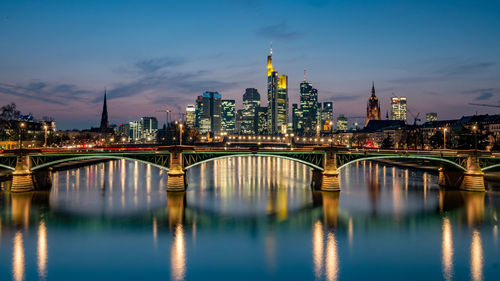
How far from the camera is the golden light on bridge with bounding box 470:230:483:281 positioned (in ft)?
119

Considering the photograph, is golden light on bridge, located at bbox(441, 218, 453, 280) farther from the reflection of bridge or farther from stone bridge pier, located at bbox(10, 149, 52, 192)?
stone bridge pier, located at bbox(10, 149, 52, 192)

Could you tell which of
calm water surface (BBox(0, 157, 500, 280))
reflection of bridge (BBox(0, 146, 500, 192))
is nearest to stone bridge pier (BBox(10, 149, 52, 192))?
reflection of bridge (BBox(0, 146, 500, 192))

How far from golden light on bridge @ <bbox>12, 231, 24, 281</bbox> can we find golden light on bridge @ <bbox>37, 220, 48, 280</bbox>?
1.46m

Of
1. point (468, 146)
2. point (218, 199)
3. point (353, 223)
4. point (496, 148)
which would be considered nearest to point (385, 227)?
point (353, 223)

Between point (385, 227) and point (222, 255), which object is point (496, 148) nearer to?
point (385, 227)

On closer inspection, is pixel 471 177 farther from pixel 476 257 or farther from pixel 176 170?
pixel 176 170

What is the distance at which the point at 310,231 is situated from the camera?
50562 mm

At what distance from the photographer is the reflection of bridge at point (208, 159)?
241 ft

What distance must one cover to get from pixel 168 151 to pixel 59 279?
135ft

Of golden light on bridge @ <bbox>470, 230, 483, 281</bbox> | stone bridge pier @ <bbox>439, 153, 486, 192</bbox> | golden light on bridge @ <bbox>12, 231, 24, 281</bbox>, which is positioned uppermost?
stone bridge pier @ <bbox>439, 153, 486, 192</bbox>

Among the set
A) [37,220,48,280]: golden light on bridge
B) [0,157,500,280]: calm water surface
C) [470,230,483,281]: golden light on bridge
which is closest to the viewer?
[470,230,483,281]: golden light on bridge

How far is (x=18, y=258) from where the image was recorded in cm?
3969

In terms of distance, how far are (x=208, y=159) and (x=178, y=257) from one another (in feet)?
119

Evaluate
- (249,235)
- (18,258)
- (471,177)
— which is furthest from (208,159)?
(471,177)
